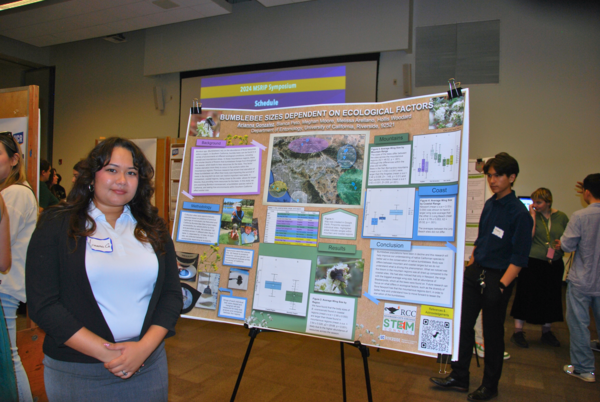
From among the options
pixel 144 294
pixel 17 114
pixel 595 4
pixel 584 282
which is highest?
pixel 595 4

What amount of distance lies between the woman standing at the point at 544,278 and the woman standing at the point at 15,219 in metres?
3.97

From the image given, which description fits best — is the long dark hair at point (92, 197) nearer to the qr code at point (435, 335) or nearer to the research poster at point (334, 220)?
the research poster at point (334, 220)

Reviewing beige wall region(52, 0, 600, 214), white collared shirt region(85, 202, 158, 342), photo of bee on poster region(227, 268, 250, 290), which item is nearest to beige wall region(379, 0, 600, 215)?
beige wall region(52, 0, 600, 214)

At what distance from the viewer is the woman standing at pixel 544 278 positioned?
3754 millimetres

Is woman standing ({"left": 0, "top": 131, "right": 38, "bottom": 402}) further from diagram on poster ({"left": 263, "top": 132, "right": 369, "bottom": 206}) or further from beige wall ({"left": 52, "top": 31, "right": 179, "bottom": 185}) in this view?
beige wall ({"left": 52, "top": 31, "right": 179, "bottom": 185})

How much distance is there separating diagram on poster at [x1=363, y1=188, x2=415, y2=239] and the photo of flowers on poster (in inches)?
5.7

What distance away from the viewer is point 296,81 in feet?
16.5

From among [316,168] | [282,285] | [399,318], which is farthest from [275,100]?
[399,318]

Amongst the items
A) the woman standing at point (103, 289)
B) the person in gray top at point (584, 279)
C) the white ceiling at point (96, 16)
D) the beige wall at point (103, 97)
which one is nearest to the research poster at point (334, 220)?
the woman standing at point (103, 289)

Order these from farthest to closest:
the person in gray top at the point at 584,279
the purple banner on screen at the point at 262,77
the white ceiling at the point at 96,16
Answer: the white ceiling at the point at 96,16
the purple banner on screen at the point at 262,77
the person in gray top at the point at 584,279

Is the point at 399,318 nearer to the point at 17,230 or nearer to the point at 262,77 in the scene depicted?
the point at 17,230

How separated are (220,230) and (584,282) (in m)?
2.66

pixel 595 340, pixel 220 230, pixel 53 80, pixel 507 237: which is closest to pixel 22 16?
pixel 53 80

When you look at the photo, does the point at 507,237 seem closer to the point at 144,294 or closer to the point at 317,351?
the point at 317,351
